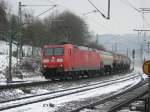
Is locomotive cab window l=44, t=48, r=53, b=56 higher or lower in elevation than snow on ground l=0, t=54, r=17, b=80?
higher

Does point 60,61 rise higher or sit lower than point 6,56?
lower

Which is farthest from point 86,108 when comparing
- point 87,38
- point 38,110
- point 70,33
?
point 87,38

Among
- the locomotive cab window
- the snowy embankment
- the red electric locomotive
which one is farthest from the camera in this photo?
the snowy embankment

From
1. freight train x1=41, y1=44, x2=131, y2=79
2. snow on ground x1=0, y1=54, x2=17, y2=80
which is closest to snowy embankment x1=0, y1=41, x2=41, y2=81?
snow on ground x1=0, y1=54, x2=17, y2=80

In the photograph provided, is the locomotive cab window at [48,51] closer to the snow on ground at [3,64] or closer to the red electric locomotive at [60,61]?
the red electric locomotive at [60,61]

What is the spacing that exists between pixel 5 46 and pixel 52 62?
121 feet

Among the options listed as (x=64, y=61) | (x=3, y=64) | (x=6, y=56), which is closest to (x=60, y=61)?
(x=64, y=61)

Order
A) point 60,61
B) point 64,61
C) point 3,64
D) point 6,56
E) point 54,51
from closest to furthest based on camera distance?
point 64,61 → point 60,61 → point 54,51 → point 3,64 → point 6,56

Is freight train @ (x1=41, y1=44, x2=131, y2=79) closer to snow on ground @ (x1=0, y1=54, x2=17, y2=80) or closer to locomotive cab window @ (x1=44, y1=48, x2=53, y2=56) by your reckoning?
locomotive cab window @ (x1=44, y1=48, x2=53, y2=56)

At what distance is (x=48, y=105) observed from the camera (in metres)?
18.2

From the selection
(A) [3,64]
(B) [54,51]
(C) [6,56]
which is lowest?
(A) [3,64]

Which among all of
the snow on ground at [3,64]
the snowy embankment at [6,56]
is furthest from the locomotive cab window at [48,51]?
the snow on ground at [3,64]

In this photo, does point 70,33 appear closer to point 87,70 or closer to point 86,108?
point 87,70

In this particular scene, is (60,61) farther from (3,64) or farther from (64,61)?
(3,64)
